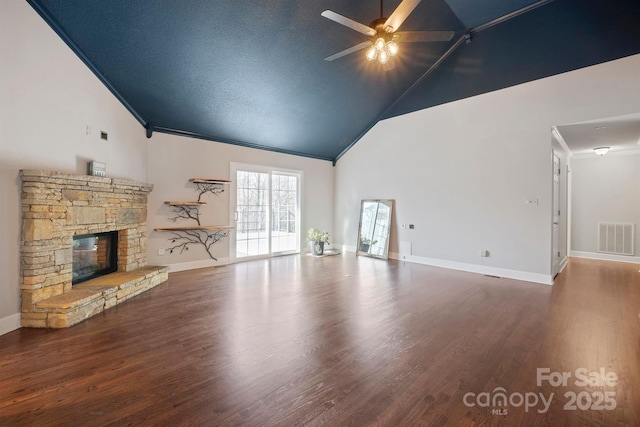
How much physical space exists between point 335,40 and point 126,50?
2899 millimetres

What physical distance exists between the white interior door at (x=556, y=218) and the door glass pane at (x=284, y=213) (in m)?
5.21

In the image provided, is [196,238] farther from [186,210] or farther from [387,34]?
[387,34]

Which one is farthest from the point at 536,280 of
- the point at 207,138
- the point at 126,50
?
the point at 126,50

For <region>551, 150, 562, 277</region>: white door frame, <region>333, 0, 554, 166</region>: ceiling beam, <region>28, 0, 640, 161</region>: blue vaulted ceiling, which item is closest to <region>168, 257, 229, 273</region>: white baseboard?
<region>28, 0, 640, 161</region>: blue vaulted ceiling

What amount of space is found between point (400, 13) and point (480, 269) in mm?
4454

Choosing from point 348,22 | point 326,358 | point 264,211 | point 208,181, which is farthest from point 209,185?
point 326,358

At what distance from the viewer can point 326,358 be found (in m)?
2.31

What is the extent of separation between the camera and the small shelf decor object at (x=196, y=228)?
5169 millimetres

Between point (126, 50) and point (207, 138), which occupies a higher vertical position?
point (126, 50)

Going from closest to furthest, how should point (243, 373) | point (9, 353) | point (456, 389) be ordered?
point (456, 389)
point (243, 373)
point (9, 353)

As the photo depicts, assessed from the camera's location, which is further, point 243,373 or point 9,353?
point 9,353

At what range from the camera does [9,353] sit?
7.73 feet

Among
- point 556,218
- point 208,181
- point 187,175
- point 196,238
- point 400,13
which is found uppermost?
point 400,13

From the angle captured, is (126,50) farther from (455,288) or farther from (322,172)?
(455,288)
